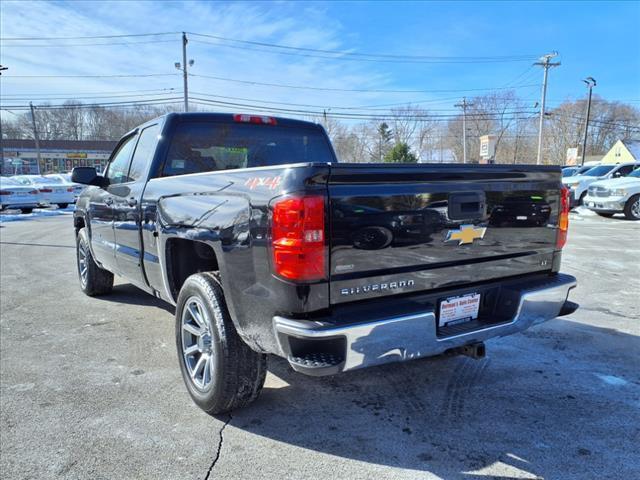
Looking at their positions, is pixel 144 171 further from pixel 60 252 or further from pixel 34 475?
pixel 60 252

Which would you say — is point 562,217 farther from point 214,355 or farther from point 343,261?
point 214,355

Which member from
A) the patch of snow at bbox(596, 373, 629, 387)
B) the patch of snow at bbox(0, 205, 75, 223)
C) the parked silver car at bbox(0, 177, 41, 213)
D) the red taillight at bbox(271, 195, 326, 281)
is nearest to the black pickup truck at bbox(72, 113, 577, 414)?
the red taillight at bbox(271, 195, 326, 281)

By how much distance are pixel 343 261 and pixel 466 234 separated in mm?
856

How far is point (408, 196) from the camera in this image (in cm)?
249

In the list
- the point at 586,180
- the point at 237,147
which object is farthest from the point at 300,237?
the point at 586,180

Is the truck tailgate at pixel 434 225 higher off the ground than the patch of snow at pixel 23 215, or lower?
higher

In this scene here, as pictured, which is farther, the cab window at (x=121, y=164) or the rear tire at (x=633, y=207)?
the rear tire at (x=633, y=207)

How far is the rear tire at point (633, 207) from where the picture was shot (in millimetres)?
14234

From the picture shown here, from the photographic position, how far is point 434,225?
259 centimetres

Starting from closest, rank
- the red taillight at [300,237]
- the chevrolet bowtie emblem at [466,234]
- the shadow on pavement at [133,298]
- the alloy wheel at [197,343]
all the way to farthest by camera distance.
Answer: the red taillight at [300,237] < the chevrolet bowtie emblem at [466,234] < the alloy wheel at [197,343] < the shadow on pavement at [133,298]

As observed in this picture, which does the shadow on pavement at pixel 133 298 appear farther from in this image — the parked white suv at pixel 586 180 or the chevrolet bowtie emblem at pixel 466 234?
the parked white suv at pixel 586 180

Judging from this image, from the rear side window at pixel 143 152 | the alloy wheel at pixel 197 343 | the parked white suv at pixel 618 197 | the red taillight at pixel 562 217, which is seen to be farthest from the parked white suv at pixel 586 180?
the alloy wheel at pixel 197 343

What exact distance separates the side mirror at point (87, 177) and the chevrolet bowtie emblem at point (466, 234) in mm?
3594

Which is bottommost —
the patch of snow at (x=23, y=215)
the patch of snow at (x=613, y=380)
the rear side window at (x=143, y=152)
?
the patch of snow at (x=23, y=215)
